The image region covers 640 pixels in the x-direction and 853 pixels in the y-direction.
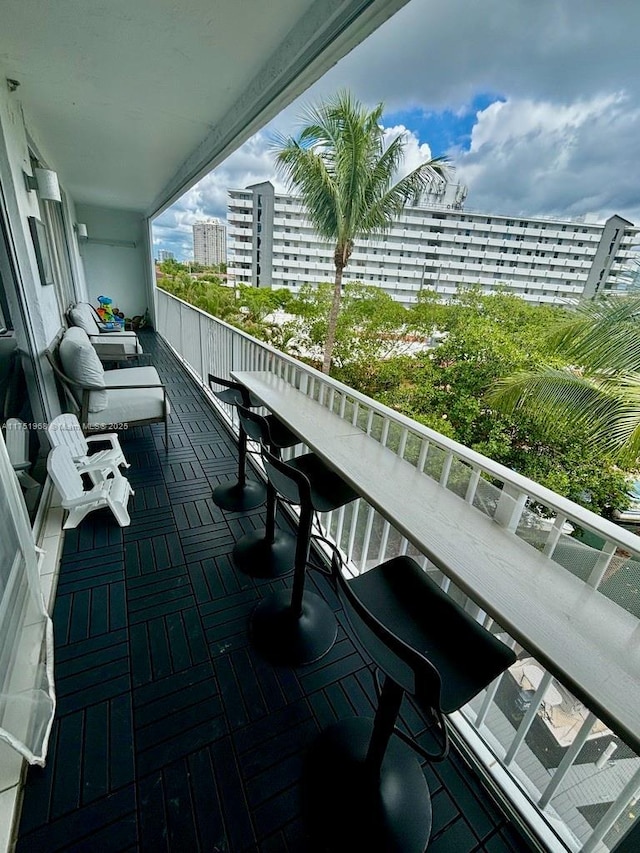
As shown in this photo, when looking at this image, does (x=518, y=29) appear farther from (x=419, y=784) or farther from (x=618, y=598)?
(x=419, y=784)

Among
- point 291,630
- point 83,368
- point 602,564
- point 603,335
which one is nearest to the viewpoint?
point 602,564

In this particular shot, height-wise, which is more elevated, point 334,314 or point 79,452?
point 334,314

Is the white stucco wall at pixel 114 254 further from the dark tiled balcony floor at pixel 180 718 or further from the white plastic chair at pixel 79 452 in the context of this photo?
the dark tiled balcony floor at pixel 180 718

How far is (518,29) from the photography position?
8539mm

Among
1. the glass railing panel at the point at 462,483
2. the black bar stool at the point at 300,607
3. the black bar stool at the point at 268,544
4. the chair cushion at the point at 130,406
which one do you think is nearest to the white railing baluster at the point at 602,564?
the glass railing panel at the point at 462,483

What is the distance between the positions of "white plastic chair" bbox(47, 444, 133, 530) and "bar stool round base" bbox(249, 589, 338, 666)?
120 cm

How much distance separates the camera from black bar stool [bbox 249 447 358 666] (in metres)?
1.56

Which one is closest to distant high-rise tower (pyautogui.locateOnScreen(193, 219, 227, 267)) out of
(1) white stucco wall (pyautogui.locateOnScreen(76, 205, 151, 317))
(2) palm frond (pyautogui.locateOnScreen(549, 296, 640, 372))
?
(1) white stucco wall (pyautogui.locateOnScreen(76, 205, 151, 317))

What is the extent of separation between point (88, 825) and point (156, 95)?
418cm

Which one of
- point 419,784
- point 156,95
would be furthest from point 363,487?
point 156,95

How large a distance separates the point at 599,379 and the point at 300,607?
6.71 meters

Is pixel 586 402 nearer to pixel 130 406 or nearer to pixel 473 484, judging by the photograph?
pixel 473 484

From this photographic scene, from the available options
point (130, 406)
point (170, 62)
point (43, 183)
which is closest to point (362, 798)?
point (130, 406)

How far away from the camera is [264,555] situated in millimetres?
2129
